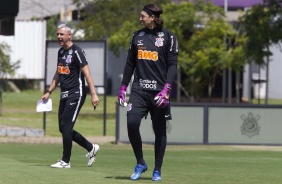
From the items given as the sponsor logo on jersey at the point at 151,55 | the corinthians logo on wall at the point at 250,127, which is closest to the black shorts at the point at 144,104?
the sponsor logo on jersey at the point at 151,55

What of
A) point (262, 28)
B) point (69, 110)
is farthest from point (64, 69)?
point (262, 28)

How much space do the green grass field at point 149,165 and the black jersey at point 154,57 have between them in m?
1.20

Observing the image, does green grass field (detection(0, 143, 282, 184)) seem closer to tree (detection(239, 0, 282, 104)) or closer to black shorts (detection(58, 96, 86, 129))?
black shorts (detection(58, 96, 86, 129))

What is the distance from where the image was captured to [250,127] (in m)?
23.8

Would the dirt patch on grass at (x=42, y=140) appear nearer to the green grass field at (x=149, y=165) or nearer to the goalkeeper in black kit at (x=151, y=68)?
the green grass field at (x=149, y=165)

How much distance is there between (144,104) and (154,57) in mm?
578

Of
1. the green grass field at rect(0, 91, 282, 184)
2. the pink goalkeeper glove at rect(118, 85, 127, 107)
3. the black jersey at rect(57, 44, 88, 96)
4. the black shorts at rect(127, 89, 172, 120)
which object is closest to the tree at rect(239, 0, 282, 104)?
the green grass field at rect(0, 91, 282, 184)

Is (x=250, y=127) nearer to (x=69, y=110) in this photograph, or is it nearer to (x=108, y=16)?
(x=69, y=110)

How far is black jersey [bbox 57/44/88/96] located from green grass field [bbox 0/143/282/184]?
1146 millimetres

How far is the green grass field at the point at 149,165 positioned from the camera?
40.9ft

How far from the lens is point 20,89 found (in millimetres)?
61406

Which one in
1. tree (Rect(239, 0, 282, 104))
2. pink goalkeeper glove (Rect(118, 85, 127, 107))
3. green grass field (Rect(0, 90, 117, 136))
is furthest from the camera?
tree (Rect(239, 0, 282, 104))

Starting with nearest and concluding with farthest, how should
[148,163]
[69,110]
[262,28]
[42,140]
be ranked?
[69,110], [148,163], [42,140], [262,28]

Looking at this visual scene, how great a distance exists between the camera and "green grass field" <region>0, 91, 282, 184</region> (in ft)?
40.9
